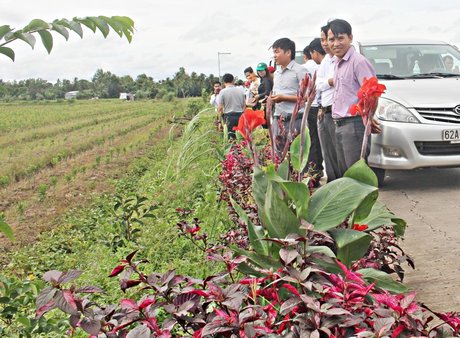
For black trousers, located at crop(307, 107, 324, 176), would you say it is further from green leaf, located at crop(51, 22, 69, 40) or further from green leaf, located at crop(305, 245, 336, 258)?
green leaf, located at crop(51, 22, 69, 40)

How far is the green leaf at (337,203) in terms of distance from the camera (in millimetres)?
2928

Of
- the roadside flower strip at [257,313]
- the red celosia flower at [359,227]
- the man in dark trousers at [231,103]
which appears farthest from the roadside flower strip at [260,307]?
the man in dark trousers at [231,103]

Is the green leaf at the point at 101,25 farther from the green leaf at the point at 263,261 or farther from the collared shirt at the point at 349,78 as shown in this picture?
the collared shirt at the point at 349,78

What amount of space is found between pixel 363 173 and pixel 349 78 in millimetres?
2773

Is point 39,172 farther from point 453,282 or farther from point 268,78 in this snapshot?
point 453,282

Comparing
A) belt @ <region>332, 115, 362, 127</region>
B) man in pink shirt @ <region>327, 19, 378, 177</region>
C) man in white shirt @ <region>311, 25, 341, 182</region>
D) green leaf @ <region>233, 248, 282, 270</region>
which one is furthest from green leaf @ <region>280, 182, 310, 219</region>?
man in white shirt @ <region>311, 25, 341, 182</region>

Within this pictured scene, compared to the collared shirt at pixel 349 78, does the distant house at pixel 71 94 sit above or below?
below

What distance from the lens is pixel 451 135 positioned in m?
7.15

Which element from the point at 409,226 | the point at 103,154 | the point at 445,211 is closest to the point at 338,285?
the point at 409,226

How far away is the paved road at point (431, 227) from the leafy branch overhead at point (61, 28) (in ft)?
8.53

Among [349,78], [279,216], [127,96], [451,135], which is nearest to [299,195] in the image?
[279,216]

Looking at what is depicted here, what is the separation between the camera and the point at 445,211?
6457 mm

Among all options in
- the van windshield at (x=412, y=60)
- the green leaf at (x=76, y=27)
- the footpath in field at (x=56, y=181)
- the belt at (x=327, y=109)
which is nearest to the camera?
the green leaf at (x=76, y=27)

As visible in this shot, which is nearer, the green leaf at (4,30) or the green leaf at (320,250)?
the green leaf at (4,30)
